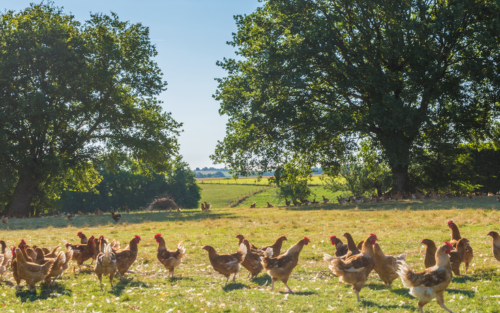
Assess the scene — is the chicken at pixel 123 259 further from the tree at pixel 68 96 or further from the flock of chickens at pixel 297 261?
the tree at pixel 68 96

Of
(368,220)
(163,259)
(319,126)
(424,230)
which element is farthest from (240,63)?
(163,259)

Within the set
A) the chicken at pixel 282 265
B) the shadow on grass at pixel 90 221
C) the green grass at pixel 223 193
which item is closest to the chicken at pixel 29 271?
the chicken at pixel 282 265

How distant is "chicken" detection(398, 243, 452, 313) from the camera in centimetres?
713

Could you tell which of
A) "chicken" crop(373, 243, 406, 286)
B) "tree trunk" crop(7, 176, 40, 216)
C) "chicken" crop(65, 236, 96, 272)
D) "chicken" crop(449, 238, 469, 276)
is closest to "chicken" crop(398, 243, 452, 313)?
"chicken" crop(373, 243, 406, 286)

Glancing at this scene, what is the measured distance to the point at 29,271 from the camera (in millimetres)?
9320

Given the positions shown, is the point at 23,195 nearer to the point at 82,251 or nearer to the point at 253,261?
the point at 82,251

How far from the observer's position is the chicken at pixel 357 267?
8234mm

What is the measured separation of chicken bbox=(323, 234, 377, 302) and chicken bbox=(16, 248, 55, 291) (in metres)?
7.60

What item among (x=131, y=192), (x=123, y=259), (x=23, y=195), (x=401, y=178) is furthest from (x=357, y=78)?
(x=131, y=192)

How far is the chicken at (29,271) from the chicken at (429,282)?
894 cm

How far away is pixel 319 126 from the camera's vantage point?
3156 cm

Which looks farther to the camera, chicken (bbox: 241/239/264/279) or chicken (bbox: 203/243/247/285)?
chicken (bbox: 241/239/264/279)

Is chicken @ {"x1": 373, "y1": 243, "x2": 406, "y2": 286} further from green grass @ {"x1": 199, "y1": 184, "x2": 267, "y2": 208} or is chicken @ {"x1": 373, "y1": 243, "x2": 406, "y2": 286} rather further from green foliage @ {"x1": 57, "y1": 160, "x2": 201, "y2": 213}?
green foliage @ {"x1": 57, "y1": 160, "x2": 201, "y2": 213}

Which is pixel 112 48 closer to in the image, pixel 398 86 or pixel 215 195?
pixel 398 86
